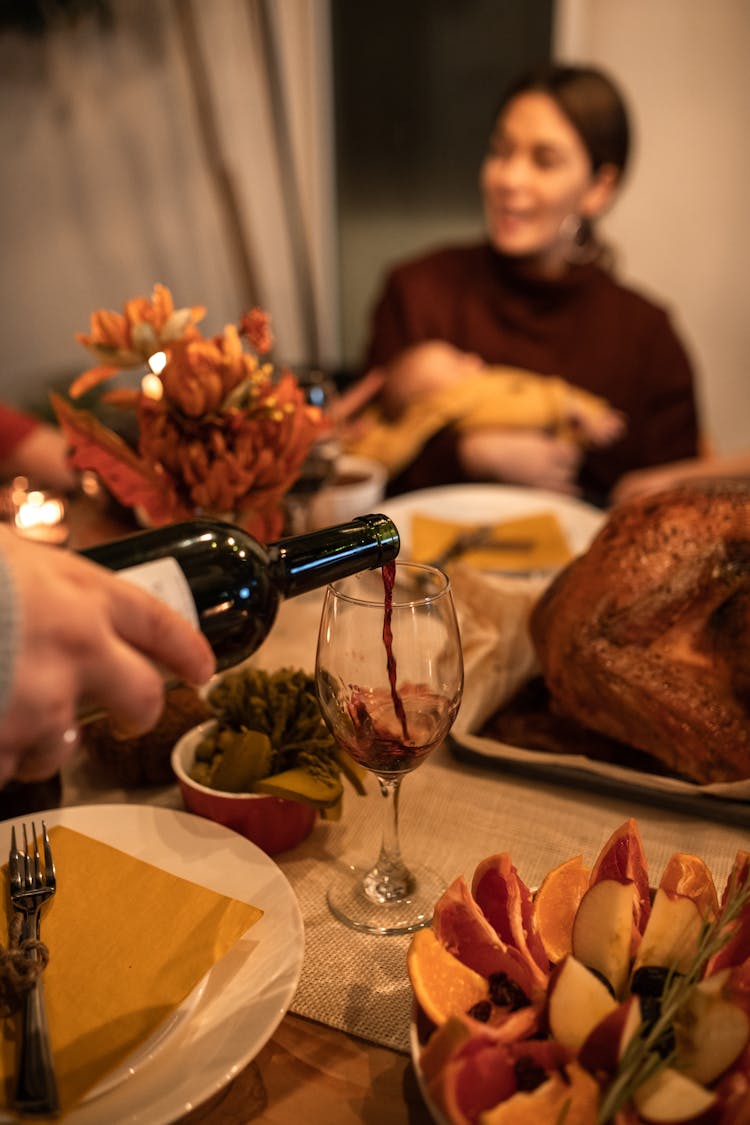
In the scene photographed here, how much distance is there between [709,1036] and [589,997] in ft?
0.22

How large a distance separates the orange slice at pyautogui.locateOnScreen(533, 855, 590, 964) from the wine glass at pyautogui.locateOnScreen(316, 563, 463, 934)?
0.44 ft

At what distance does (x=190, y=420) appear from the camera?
89 centimetres

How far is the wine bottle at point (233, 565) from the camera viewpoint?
1.82 ft

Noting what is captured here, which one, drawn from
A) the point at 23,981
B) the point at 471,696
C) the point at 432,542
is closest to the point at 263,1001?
the point at 23,981

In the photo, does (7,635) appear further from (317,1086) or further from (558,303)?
(558,303)

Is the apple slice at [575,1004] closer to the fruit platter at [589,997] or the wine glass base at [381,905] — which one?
the fruit platter at [589,997]

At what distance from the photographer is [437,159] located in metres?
3.53

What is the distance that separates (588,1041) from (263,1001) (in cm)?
21

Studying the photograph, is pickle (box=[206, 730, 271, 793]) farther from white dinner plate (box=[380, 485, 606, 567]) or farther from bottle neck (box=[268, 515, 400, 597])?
white dinner plate (box=[380, 485, 606, 567])

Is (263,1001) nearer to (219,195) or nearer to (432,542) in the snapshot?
(432,542)

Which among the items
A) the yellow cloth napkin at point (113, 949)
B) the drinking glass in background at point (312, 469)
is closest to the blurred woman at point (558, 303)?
the drinking glass in background at point (312, 469)

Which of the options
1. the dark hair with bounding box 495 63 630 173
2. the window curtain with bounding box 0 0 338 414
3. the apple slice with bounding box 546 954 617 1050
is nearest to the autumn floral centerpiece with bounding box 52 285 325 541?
the apple slice with bounding box 546 954 617 1050

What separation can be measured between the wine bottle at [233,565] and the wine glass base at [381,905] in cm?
25

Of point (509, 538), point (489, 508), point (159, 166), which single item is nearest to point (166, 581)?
point (509, 538)
